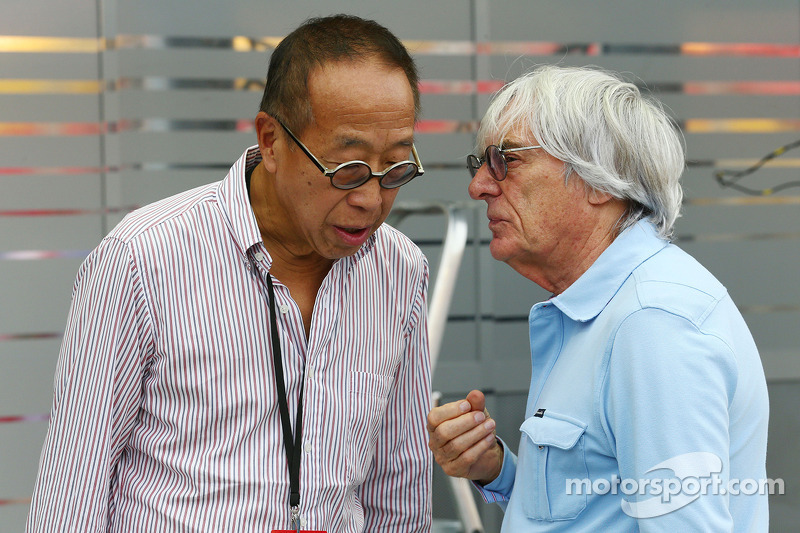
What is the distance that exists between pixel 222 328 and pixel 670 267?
808mm

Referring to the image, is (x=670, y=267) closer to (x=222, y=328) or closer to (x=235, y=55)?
(x=222, y=328)

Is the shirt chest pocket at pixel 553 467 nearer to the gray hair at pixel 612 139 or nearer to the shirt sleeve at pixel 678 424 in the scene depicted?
the shirt sleeve at pixel 678 424

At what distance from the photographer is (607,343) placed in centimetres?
141

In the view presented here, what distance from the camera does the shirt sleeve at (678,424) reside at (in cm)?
126

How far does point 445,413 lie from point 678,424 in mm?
528

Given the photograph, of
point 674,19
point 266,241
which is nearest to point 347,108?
point 266,241

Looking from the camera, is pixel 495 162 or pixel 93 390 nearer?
pixel 93 390

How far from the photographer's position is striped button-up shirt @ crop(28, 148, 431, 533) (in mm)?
1526

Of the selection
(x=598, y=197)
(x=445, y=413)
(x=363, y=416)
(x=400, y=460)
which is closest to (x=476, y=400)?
(x=445, y=413)

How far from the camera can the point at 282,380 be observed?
5.29ft

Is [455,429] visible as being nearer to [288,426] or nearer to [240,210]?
[288,426]

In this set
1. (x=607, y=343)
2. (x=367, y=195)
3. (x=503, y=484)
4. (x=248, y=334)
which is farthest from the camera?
(x=503, y=484)

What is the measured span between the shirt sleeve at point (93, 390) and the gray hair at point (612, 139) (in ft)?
2.61

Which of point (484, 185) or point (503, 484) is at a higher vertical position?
point (484, 185)
